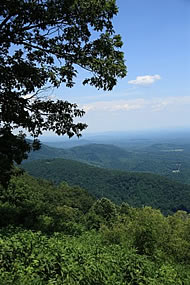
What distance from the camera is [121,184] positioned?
5620 inches

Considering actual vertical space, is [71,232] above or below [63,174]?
above

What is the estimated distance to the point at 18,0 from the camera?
7.20m

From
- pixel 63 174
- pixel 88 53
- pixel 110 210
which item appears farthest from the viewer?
pixel 63 174

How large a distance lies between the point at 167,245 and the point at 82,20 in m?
12.9

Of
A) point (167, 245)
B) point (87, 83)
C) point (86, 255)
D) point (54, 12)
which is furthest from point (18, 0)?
point (167, 245)

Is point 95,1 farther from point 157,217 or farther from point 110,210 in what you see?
point 110,210

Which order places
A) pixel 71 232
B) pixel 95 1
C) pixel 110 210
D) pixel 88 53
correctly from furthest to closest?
pixel 110 210 → pixel 71 232 → pixel 88 53 → pixel 95 1

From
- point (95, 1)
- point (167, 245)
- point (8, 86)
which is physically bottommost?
point (167, 245)

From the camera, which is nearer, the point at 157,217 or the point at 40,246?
the point at 40,246

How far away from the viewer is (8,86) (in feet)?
27.8

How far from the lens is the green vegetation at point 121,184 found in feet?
388

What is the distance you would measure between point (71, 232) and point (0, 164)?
435 centimetres

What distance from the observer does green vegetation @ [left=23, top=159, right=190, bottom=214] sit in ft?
388

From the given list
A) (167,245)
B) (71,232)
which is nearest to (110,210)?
(167,245)
